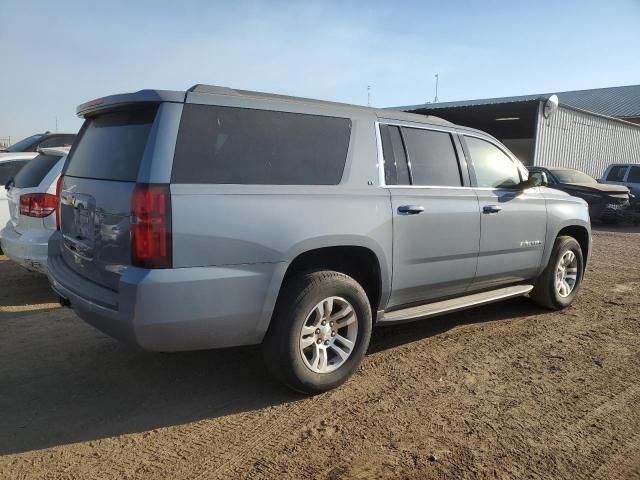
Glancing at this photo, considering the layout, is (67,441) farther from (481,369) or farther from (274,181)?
(481,369)

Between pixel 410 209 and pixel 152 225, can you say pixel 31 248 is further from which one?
pixel 410 209

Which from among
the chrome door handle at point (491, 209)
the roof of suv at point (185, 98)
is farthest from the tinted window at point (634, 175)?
the roof of suv at point (185, 98)

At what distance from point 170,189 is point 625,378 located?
11.5 ft

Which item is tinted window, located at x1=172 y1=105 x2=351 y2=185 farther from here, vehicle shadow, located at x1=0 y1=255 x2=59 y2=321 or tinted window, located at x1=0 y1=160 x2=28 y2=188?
tinted window, located at x1=0 y1=160 x2=28 y2=188

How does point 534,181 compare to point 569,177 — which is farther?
point 569,177

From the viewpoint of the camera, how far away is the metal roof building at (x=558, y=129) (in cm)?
1789

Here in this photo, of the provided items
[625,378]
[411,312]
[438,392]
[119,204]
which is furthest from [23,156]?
[625,378]

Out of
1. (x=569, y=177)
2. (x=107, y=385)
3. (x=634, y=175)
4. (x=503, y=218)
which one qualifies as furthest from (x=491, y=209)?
(x=634, y=175)

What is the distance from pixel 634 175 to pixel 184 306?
644 inches

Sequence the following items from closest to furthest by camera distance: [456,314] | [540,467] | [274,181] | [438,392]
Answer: [540,467] < [274,181] < [438,392] < [456,314]

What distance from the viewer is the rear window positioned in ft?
10.1

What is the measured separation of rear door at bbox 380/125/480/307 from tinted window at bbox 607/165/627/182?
13811 mm

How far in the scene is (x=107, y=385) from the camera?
3686 millimetres

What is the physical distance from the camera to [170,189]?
289 centimetres
